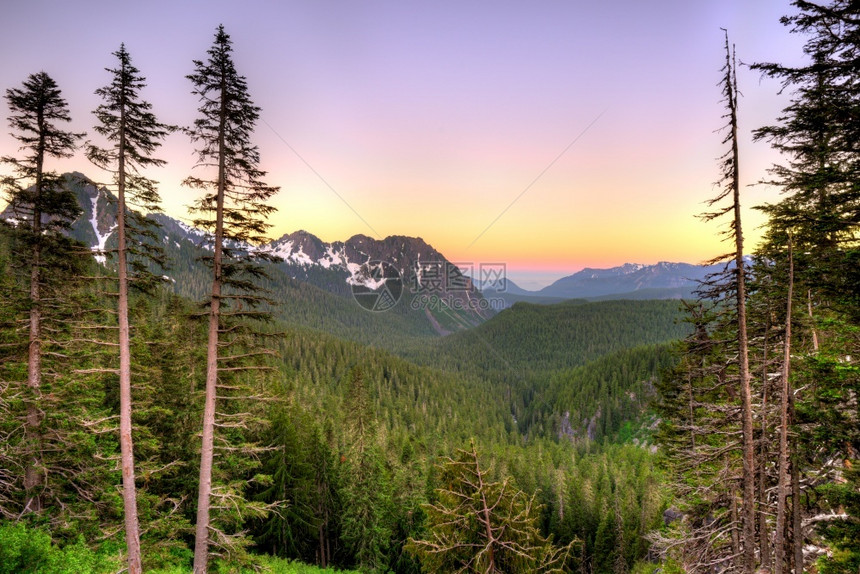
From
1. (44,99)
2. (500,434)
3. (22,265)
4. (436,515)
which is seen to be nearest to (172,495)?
(22,265)

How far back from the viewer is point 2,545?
9258 millimetres

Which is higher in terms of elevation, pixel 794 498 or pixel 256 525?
pixel 794 498

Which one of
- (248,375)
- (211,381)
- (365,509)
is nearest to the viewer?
(211,381)

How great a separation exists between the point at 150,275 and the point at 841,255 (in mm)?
18904

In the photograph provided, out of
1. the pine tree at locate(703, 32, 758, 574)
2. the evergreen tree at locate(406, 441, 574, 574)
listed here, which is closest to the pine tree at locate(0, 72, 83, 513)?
the evergreen tree at locate(406, 441, 574, 574)

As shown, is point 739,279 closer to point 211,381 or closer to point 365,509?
point 211,381

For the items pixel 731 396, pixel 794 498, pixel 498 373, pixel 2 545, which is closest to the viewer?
pixel 2 545

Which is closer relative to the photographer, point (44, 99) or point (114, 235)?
point (114, 235)

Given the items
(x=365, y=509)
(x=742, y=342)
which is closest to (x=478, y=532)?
(x=742, y=342)

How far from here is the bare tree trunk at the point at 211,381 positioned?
10.9 metres

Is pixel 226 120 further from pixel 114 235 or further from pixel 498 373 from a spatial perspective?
pixel 498 373

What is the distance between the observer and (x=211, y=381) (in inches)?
452

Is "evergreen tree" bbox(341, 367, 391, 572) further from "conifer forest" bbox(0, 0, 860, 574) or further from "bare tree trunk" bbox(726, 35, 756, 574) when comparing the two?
"bare tree trunk" bbox(726, 35, 756, 574)

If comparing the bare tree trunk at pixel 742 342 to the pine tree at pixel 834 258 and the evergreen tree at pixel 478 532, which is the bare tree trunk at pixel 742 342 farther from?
the evergreen tree at pixel 478 532
